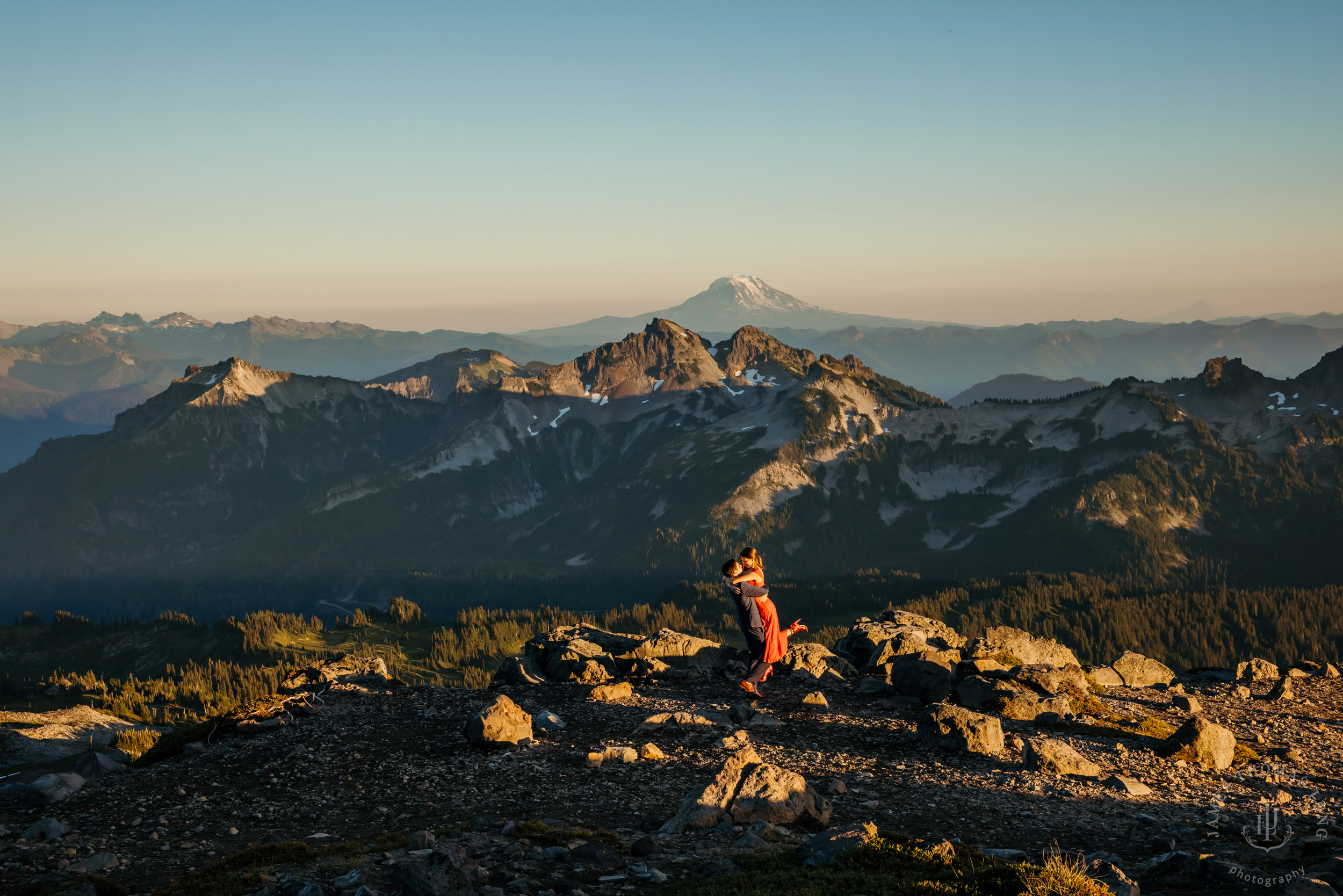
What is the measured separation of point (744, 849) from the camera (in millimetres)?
23734

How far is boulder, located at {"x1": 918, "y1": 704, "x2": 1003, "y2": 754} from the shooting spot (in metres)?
34.3

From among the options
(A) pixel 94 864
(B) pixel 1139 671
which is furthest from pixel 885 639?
(A) pixel 94 864

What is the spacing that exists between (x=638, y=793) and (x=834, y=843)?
9858mm

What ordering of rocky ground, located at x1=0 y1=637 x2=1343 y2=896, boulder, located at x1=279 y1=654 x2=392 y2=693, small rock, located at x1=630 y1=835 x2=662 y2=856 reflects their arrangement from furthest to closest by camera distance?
1. boulder, located at x1=279 y1=654 x2=392 y2=693
2. rocky ground, located at x1=0 y1=637 x2=1343 y2=896
3. small rock, located at x1=630 y1=835 x2=662 y2=856

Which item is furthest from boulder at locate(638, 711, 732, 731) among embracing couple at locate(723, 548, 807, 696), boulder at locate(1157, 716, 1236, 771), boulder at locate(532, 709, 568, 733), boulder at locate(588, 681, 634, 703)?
boulder at locate(1157, 716, 1236, 771)

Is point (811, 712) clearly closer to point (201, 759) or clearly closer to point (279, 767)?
point (279, 767)

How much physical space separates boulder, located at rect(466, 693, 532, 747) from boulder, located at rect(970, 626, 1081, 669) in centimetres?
2861

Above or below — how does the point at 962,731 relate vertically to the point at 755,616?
below

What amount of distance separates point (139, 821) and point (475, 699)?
1725cm

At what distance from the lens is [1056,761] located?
32.8 meters

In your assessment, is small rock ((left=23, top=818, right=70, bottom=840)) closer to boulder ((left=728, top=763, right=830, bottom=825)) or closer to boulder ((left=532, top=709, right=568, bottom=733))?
boulder ((left=532, top=709, right=568, bottom=733))

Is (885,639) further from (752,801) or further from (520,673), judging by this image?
(752,801)

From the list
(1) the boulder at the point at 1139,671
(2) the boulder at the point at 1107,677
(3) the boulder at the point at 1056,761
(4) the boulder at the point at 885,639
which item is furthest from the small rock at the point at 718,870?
(1) the boulder at the point at 1139,671

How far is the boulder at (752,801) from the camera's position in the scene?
2602cm
